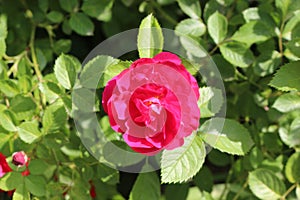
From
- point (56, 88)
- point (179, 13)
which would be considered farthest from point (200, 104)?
point (179, 13)

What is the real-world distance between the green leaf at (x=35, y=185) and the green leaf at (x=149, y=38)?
0.38 m

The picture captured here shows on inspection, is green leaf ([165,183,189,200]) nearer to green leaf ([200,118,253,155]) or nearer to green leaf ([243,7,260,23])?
green leaf ([200,118,253,155])

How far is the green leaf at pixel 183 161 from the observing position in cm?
92

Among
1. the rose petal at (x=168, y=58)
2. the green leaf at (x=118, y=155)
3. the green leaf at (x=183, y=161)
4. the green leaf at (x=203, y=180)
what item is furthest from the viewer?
the green leaf at (x=203, y=180)

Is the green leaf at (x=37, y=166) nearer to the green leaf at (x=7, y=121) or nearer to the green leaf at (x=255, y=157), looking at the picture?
the green leaf at (x=7, y=121)

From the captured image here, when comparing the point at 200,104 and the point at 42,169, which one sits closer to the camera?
the point at 200,104

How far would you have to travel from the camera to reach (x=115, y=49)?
1.31 meters

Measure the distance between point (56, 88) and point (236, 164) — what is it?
21.8 inches

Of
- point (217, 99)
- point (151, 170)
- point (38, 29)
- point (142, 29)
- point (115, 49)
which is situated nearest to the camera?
point (142, 29)

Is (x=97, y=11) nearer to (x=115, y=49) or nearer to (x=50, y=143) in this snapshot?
(x=115, y=49)

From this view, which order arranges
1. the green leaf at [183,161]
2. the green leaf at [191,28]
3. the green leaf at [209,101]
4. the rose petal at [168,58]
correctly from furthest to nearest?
the green leaf at [191,28] < the green leaf at [209,101] < the green leaf at [183,161] < the rose petal at [168,58]

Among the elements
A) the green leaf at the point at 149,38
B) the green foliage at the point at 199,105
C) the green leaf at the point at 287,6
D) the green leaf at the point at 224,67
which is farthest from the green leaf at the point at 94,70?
the green leaf at the point at 287,6

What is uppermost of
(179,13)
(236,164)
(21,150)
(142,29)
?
(142,29)

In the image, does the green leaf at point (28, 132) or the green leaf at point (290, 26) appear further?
the green leaf at point (290, 26)
